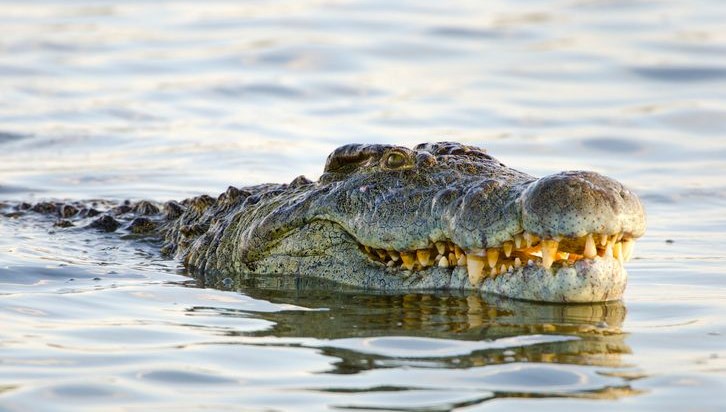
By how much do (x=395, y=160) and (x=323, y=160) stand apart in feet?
18.9

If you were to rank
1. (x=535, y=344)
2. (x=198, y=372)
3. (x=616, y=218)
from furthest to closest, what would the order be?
1. (x=616, y=218)
2. (x=535, y=344)
3. (x=198, y=372)

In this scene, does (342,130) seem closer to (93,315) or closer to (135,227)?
(135,227)

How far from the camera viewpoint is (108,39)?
65.8ft

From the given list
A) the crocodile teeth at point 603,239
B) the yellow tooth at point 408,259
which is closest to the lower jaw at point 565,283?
the crocodile teeth at point 603,239

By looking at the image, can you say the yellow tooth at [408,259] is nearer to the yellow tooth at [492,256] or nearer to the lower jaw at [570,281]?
the yellow tooth at [492,256]

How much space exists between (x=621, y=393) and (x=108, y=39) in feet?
54.3

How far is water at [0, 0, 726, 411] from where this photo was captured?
15.9 feet

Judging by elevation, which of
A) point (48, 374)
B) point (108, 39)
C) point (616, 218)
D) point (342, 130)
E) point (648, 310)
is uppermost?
point (108, 39)

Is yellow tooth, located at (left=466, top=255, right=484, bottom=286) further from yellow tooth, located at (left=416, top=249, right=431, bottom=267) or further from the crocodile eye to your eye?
the crocodile eye

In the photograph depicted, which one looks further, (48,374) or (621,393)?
(48,374)

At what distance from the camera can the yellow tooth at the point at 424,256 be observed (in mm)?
6438

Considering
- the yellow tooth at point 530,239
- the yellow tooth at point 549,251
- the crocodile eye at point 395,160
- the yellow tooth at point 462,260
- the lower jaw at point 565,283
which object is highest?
the crocodile eye at point 395,160

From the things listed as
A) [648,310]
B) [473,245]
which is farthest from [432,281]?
[648,310]

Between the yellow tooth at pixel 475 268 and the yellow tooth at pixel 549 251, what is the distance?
35cm
